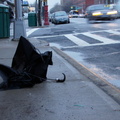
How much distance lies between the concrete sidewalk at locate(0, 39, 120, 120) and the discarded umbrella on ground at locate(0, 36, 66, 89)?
6.1 inches

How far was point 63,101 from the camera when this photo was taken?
445 cm

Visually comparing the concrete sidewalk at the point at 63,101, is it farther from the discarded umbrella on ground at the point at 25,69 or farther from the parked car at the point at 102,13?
the parked car at the point at 102,13

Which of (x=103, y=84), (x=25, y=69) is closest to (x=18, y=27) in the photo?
(x=25, y=69)

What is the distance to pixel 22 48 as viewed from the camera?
17.7ft

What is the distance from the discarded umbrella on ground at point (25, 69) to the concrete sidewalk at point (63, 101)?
156 millimetres

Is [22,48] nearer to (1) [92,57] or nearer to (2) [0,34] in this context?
(1) [92,57]

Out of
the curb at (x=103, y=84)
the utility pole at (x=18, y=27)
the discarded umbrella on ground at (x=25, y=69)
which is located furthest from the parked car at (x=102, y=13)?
the discarded umbrella on ground at (x=25, y=69)

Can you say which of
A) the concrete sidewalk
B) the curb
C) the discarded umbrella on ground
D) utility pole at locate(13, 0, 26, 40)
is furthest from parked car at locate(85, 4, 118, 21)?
the discarded umbrella on ground

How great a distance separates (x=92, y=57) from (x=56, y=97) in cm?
477

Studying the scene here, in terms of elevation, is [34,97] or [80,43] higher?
[80,43]

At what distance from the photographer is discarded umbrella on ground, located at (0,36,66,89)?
5137 mm

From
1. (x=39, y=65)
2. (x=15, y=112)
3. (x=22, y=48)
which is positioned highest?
(x=22, y=48)

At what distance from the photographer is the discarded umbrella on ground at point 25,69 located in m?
5.14

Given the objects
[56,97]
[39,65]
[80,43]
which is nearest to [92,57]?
[80,43]
